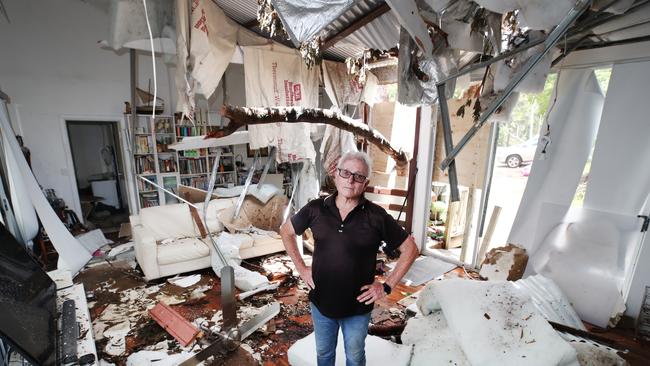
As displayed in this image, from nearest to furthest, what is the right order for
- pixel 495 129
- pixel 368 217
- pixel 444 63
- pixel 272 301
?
pixel 368 217 < pixel 444 63 < pixel 272 301 < pixel 495 129

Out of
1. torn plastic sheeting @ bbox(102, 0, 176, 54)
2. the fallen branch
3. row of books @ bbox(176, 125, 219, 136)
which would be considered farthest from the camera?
row of books @ bbox(176, 125, 219, 136)

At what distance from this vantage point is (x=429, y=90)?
101 inches

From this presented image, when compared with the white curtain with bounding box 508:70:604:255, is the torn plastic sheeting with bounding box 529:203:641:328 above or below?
below

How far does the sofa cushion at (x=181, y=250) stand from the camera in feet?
10.2

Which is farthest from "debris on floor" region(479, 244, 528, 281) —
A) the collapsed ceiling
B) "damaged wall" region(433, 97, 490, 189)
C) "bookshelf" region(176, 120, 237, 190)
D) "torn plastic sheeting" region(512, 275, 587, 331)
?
"bookshelf" region(176, 120, 237, 190)

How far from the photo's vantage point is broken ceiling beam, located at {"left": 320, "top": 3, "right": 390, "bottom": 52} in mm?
2260

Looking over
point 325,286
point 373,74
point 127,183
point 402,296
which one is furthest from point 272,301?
point 127,183

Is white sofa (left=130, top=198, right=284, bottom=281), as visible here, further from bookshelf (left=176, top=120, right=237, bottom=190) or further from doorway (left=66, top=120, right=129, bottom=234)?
doorway (left=66, top=120, right=129, bottom=234)

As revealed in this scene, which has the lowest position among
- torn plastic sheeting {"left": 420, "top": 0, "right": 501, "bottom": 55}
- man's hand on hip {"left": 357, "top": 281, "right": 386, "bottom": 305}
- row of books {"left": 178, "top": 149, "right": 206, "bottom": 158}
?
man's hand on hip {"left": 357, "top": 281, "right": 386, "bottom": 305}

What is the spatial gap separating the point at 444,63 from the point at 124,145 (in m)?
5.33

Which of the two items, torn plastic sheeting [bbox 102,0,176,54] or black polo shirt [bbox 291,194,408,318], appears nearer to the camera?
black polo shirt [bbox 291,194,408,318]

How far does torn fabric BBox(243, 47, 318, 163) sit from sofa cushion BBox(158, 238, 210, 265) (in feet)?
4.60

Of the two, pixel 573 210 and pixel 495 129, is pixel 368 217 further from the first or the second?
pixel 495 129

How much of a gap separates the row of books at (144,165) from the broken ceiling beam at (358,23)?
154 inches
